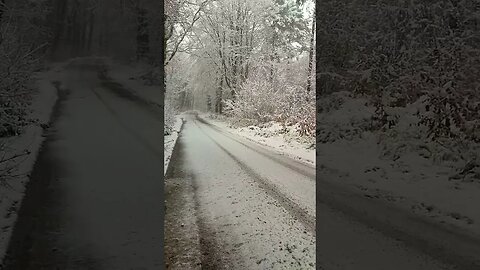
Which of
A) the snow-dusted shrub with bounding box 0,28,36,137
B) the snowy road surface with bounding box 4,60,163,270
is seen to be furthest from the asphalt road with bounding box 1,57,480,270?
the snow-dusted shrub with bounding box 0,28,36,137

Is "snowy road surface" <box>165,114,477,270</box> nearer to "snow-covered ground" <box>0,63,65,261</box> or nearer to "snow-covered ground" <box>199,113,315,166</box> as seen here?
"snow-covered ground" <box>199,113,315,166</box>

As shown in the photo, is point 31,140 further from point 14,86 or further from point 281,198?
point 281,198

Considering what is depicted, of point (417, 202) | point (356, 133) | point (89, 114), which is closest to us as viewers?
point (89, 114)

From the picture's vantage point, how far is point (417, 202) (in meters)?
2.96

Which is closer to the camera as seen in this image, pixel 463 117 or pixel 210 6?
pixel 210 6

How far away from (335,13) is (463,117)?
70.0 inches

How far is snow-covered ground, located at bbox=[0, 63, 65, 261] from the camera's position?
2.22 metres

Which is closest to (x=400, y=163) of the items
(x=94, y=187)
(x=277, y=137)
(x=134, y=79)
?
(x=277, y=137)

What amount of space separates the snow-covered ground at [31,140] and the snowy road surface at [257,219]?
2.58 feet

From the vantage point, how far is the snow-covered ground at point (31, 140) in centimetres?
222

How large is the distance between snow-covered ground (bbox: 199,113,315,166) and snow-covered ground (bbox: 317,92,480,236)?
93mm

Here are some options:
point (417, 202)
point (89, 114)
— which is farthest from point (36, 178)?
point (417, 202)

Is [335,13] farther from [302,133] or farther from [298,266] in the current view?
[298,266]

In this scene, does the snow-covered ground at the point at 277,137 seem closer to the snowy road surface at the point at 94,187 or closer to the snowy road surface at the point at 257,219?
the snowy road surface at the point at 257,219
